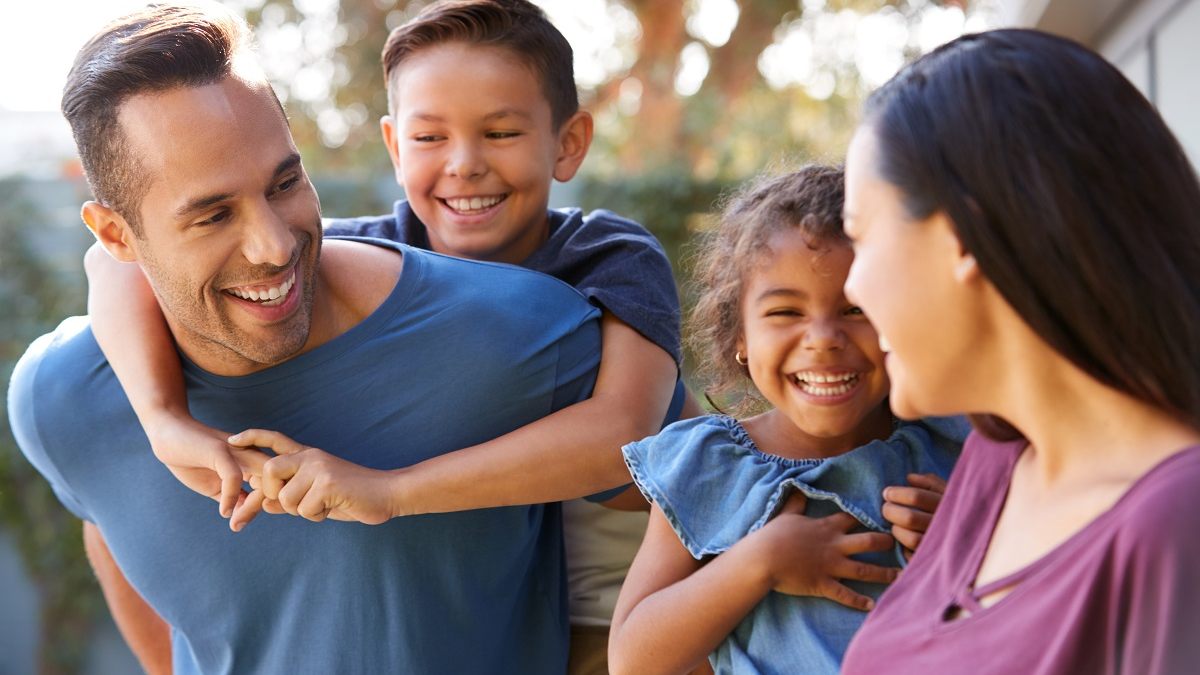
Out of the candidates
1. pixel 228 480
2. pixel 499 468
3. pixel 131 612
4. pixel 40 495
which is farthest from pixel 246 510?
pixel 40 495

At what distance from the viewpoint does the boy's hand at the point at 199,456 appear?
1.93 meters

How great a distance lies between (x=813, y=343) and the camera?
1831mm

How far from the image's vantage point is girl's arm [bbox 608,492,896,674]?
1.75 meters

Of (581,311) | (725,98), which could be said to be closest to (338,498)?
(581,311)

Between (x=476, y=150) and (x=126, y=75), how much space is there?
34.0 inches

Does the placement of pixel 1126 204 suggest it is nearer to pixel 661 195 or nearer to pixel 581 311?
pixel 581 311

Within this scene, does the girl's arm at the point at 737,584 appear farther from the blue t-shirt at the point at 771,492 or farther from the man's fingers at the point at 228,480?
the man's fingers at the point at 228,480

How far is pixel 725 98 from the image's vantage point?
12641 millimetres

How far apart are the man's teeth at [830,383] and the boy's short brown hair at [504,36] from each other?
3.98 ft

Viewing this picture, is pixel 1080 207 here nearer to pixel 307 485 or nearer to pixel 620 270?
pixel 307 485

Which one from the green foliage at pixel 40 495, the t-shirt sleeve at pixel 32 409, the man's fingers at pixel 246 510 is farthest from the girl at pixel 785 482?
the green foliage at pixel 40 495

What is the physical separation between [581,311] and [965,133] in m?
1.14

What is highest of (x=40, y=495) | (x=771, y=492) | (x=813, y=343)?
(x=813, y=343)

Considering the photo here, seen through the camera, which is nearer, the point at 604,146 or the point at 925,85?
the point at 925,85
